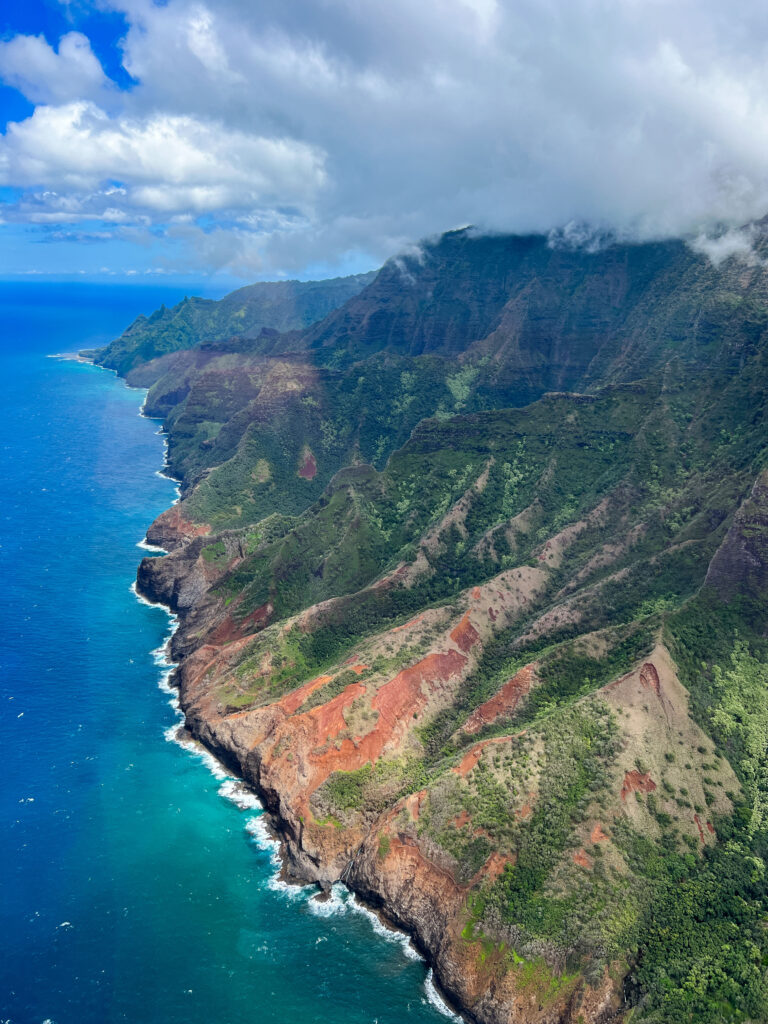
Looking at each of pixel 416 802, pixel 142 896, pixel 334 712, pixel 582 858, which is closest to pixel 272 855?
pixel 142 896

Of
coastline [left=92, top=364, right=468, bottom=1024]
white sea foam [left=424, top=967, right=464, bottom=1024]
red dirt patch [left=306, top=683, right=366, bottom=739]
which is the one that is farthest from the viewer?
red dirt patch [left=306, top=683, right=366, bottom=739]

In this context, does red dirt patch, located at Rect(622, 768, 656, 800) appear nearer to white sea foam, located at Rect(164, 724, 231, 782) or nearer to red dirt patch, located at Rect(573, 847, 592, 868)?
red dirt patch, located at Rect(573, 847, 592, 868)

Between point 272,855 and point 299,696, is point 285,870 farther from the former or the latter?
point 299,696

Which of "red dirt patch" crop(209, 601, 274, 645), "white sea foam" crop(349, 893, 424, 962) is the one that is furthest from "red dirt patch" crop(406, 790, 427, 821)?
"red dirt patch" crop(209, 601, 274, 645)

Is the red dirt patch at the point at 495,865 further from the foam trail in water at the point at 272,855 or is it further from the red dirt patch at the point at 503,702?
the foam trail in water at the point at 272,855

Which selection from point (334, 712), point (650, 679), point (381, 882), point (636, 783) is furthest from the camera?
point (334, 712)

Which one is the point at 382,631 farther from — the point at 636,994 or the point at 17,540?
the point at 17,540
